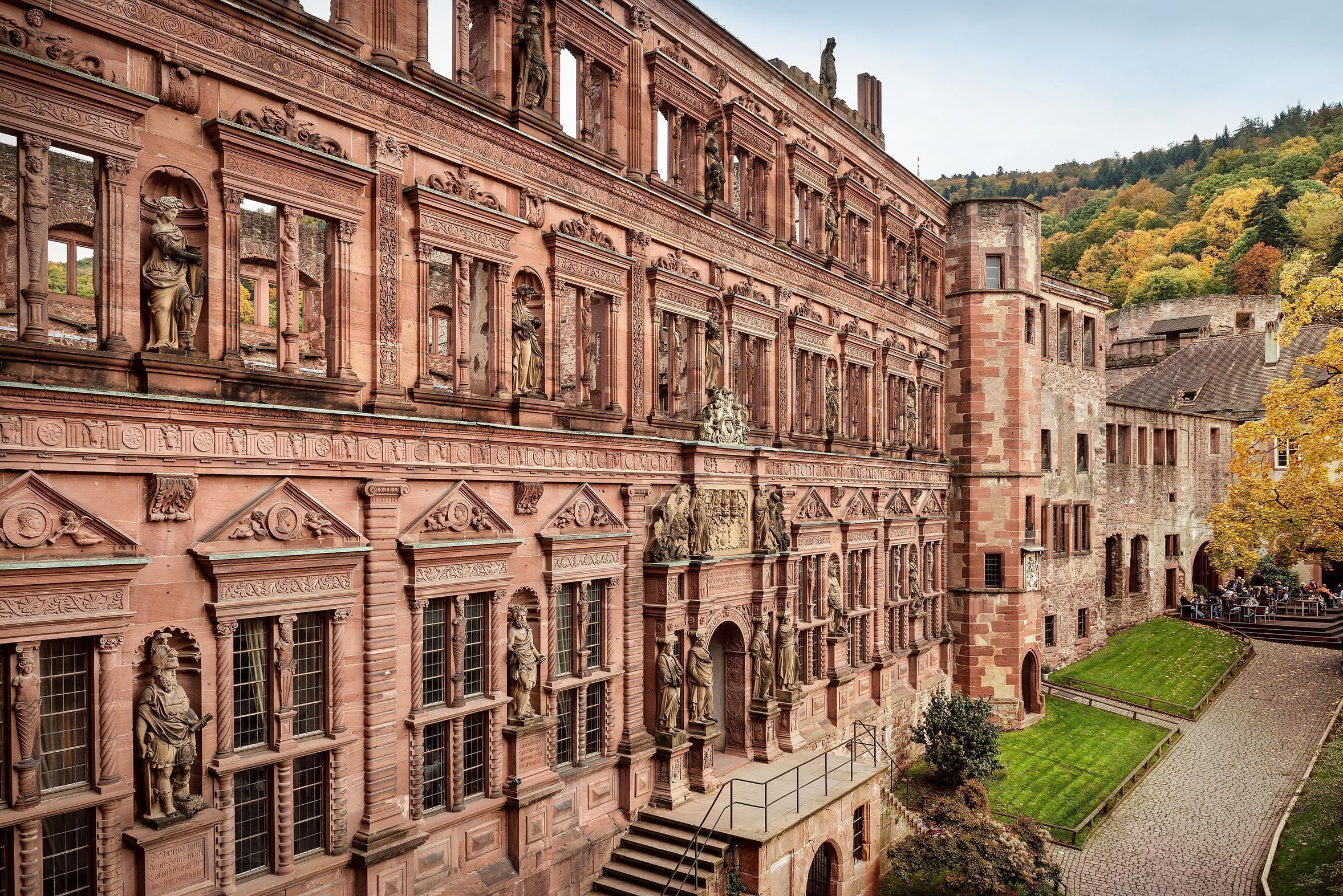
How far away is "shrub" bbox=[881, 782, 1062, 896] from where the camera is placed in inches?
825

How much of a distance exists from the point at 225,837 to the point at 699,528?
37.6ft

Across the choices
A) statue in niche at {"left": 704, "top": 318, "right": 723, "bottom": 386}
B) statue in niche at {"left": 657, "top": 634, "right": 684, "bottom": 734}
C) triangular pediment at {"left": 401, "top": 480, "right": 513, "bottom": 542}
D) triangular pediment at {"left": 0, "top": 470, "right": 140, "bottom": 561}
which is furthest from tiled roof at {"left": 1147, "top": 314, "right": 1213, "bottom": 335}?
triangular pediment at {"left": 0, "top": 470, "right": 140, "bottom": 561}

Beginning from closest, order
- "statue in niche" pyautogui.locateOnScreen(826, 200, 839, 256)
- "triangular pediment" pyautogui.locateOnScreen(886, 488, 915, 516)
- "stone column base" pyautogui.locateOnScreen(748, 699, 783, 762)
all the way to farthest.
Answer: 1. "stone column base" pyautogui.locateOnScreen(748, 699, 783, 762)
2. "statue in niche" pyautogui.locateOnScreen(826, 200, 839, 256)
3. "triangular pediment" pyautogui.locateOnScreen(886, 488, 915, 516)

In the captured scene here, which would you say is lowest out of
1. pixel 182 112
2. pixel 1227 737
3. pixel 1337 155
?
pixel 1227 737

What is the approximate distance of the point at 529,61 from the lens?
17.4 metres

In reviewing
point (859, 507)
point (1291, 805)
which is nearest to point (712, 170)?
point (859, 507)

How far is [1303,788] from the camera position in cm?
2817

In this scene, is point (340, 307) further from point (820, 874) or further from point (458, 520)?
point (820, 874)

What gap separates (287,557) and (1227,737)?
34043 mm

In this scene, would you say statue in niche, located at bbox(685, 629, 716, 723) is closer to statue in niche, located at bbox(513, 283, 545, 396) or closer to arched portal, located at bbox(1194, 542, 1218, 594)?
statue in niche, located at bbox(513, 283, 545, 396)

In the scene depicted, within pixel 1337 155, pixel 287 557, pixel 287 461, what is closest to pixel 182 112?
pixel 287 461

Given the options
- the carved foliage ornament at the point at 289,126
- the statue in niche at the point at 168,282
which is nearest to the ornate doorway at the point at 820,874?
the statue in niche at the point at 168,282

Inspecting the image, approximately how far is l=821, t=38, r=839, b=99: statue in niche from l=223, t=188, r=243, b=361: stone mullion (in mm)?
20759

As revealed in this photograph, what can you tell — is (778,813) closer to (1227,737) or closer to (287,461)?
(287,461)
